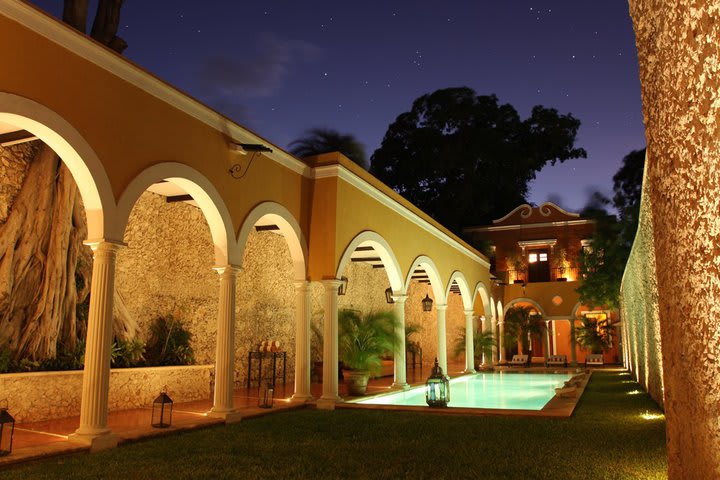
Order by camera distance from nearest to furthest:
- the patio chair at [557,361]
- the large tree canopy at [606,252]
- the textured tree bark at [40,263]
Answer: the textured tree bark at [40,263]
the large tree canopy at [606,252]
the patio chair at [557,361]

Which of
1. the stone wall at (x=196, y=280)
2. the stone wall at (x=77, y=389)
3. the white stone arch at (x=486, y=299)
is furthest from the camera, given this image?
the white stone arch at (x=486, y=299)

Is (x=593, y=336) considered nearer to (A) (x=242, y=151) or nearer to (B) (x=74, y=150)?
(A) (x=242, y=151)

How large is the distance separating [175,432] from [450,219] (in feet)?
101

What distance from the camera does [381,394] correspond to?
12219 mm

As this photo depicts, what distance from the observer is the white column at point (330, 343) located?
1044 centimetres

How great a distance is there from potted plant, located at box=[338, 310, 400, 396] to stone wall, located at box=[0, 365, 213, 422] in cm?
286

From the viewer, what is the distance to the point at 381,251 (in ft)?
44.1

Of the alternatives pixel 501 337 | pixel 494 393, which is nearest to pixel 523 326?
pixel 501 337

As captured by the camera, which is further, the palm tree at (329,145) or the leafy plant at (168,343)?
the palm tree at (329,145)

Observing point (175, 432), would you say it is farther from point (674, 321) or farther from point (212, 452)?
point (674, 321)

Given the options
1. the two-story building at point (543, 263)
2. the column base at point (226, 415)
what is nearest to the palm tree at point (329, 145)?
the two-story building at point (543, 263)

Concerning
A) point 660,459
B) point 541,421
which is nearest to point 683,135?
point 660,459

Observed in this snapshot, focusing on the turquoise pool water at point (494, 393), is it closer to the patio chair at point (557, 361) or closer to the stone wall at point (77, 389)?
the stone wall at point (77, 389)

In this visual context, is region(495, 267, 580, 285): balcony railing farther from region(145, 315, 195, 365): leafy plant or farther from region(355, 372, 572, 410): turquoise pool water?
region(145, 315, 195, 365): leafy plant
